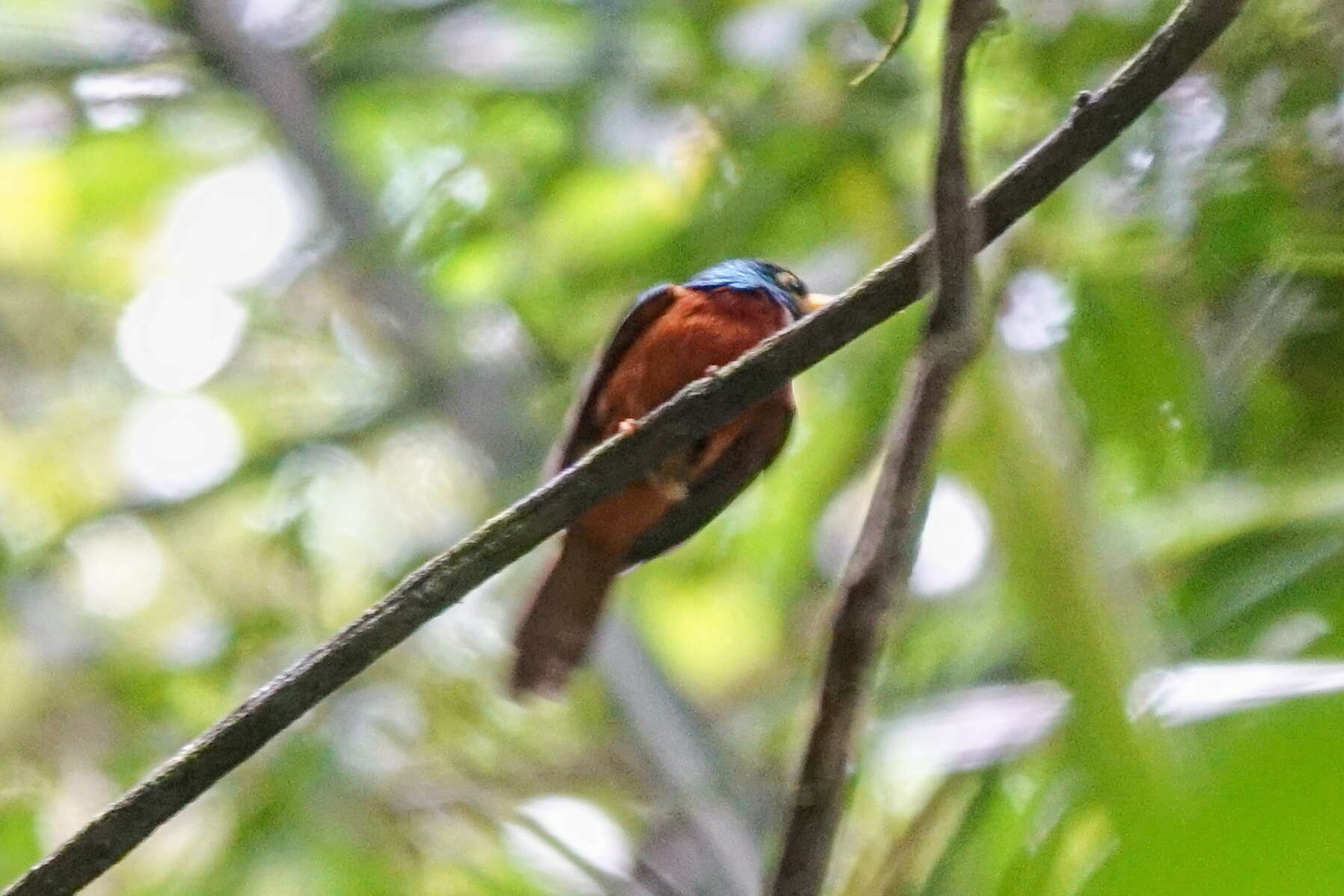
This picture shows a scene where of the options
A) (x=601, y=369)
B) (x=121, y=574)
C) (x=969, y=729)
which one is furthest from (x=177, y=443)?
(x=969, y=729)

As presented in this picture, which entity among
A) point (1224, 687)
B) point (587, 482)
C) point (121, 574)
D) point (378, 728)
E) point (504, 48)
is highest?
point (504, 48)

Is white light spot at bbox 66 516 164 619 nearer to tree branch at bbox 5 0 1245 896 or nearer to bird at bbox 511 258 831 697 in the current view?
bird at bbox 511 258 831 697

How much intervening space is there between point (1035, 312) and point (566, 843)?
77cm

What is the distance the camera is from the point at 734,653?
3.21 metres

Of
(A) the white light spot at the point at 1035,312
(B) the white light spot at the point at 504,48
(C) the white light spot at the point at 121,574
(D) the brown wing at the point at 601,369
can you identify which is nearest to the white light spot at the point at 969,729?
(A) the white light spot at the point at 1035,312

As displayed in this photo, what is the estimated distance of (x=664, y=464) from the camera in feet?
6.83

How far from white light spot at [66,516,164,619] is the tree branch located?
2809mm

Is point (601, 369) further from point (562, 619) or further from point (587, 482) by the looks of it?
point (587, 482)

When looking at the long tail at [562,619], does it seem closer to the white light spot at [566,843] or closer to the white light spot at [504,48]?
the white light spot at [566,843]

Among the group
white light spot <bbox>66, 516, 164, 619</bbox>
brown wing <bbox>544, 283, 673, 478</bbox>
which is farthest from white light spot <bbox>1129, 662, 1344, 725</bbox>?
white light spot <bbox>66, 516, 164, 619</bbox>

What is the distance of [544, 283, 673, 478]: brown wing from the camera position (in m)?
2.27

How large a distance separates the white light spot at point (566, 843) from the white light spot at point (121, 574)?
73.1 inches

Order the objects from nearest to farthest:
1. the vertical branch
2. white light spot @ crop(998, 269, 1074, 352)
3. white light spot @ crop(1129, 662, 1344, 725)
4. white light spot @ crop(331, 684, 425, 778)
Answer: white light spot @ crop(1129, 662, 1344, 725)
the vertical branch
white light spot @ crop(998, 269, 1074, 352)
white light spot @ crop(331, 684, 425, 778)

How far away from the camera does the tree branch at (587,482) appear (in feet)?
3.45
